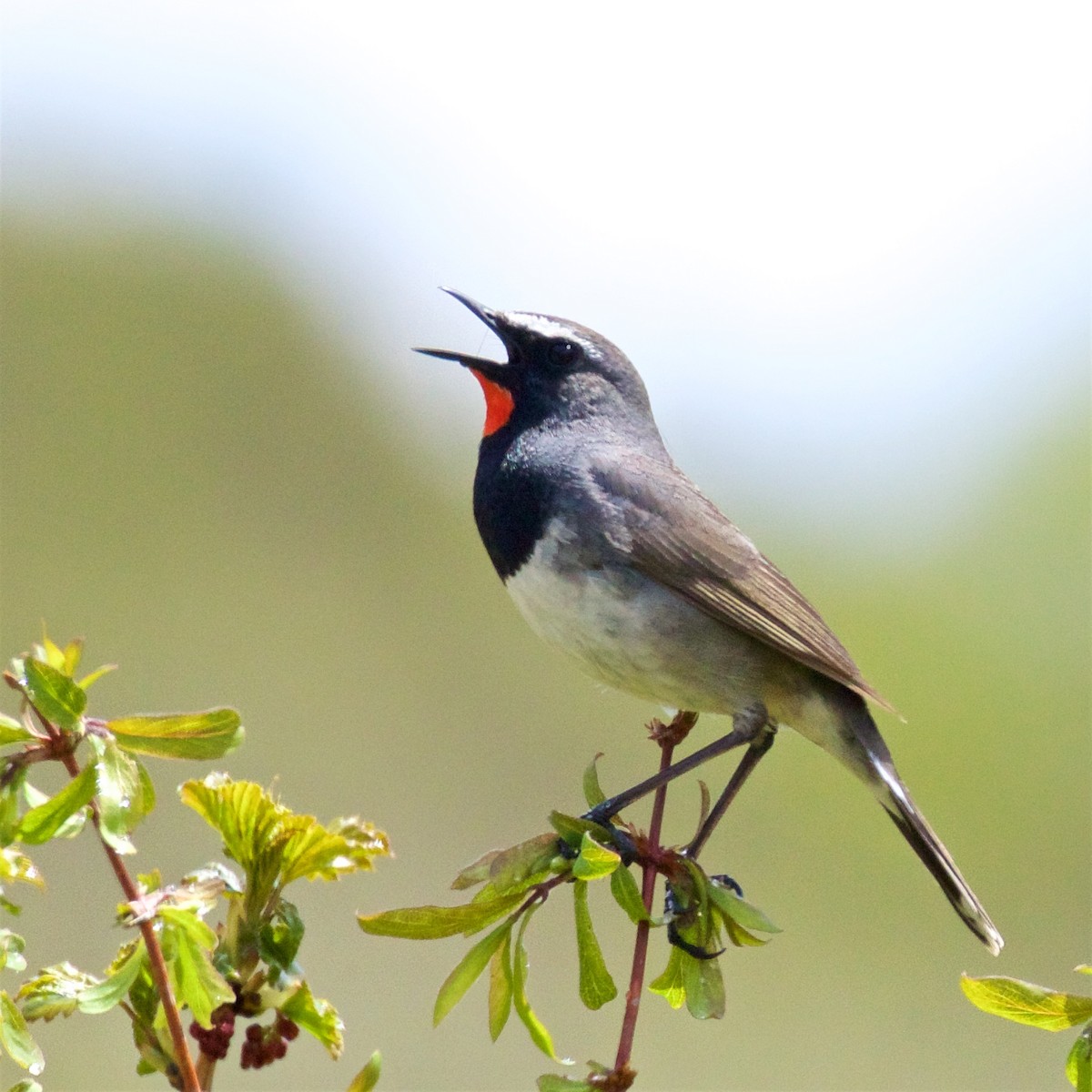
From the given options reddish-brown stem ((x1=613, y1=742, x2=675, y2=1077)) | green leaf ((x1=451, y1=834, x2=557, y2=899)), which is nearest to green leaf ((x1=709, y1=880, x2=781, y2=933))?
reddish-brown stem ((x1=613, y1=742, x2=675, y2=1077))

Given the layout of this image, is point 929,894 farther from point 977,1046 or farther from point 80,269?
point 80,269

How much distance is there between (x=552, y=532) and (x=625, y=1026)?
2.35m

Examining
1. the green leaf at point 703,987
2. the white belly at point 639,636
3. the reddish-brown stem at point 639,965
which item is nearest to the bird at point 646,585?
the white belly at point 639,636

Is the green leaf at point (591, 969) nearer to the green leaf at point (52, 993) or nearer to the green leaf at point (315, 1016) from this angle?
the green leaf at point (315, 1016)

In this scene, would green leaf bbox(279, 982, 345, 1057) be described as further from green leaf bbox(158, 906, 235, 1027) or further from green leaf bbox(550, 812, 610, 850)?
green leaf bbox(550, 812, 610, 850)

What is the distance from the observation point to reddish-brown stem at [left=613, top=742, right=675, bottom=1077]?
197cm

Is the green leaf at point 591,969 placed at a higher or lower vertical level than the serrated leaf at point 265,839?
lower

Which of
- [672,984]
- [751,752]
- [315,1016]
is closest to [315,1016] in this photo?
[315,1016]

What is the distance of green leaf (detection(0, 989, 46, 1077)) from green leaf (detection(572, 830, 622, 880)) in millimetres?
869

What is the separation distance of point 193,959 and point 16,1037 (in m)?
0.25

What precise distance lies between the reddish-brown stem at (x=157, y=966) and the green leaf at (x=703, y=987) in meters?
0.92

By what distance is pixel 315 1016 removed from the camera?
202 centimetres

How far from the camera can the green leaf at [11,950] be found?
1.77m

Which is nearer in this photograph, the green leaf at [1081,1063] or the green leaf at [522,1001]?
the green leaf at [1081,1063]
